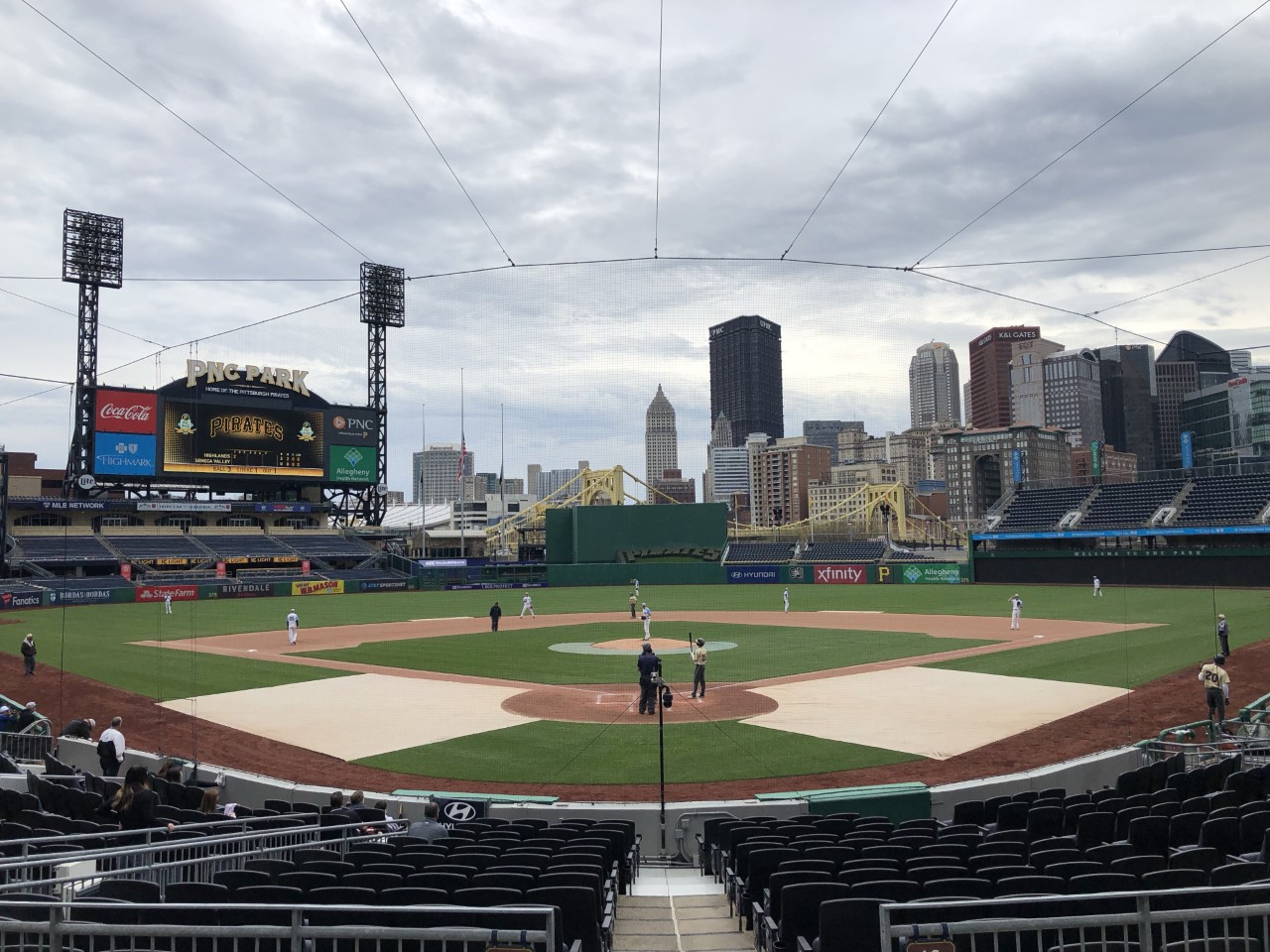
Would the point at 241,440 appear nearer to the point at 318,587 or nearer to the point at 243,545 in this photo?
the point at 243,545

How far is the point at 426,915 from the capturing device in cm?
514

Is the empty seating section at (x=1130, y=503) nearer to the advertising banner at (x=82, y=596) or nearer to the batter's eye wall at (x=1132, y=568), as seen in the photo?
the batter's eye wall at (x=1132, y=568)

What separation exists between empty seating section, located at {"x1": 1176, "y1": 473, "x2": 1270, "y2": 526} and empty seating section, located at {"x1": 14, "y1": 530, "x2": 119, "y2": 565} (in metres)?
74.8

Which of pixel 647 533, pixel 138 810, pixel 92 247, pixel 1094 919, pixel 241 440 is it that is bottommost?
pixel 138 810

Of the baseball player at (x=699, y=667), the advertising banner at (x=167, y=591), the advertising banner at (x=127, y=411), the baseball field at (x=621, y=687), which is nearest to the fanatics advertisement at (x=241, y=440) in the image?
the advertising banner at (x=127, y=411)

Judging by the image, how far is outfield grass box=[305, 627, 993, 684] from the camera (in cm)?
2619

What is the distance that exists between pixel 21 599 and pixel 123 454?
1878 cm

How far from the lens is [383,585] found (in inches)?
2749

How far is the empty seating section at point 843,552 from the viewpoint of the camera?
80.4 meters

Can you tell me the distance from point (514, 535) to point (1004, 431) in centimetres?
10401

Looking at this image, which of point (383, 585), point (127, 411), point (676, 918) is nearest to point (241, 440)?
point (127, 411)

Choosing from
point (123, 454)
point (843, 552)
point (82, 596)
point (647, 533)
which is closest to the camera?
point (82, 596)

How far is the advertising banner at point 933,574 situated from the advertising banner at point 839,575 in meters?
3.12

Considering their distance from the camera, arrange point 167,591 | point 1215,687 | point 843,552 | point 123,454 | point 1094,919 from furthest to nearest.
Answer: point 843,552 < point 123,454 < point 167,591 < point 1215,687 < point 1094,919
